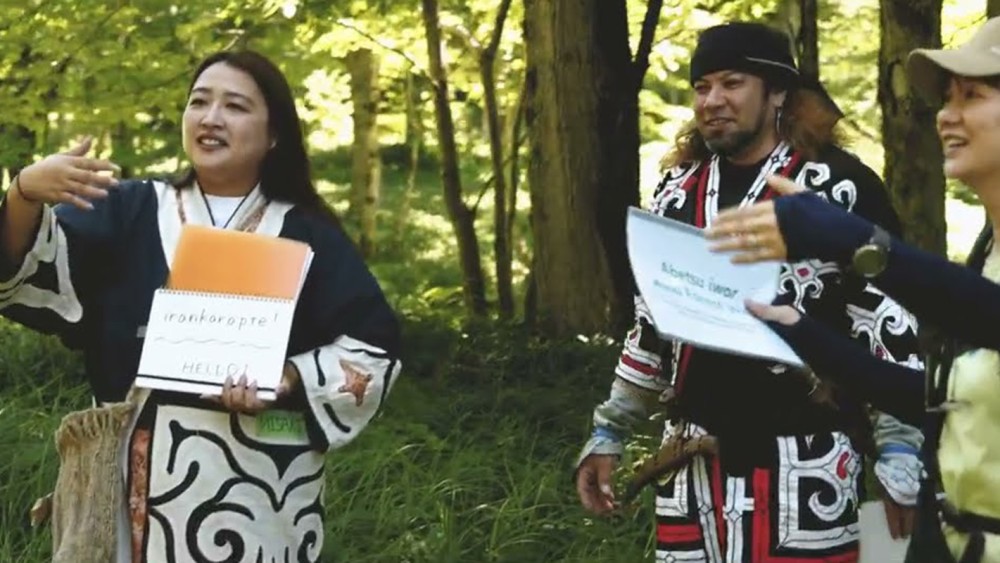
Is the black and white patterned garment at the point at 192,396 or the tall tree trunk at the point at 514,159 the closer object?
the black and white patterned garment at the point at 192,396

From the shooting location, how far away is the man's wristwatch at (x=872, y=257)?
6.20 ft

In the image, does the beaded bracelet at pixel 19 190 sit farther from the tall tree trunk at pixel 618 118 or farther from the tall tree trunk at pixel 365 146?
the tall tree trunk at pixel 365 146

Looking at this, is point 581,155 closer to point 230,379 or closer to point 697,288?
point 697,288

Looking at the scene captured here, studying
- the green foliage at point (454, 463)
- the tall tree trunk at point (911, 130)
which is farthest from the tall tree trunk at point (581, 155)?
the tall tree trunk at point (911, 130)

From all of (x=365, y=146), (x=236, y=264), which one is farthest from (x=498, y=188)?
(x=236, y=264)

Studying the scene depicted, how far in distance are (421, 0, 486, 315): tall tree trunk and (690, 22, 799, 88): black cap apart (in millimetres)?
7565

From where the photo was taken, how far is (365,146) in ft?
55.8

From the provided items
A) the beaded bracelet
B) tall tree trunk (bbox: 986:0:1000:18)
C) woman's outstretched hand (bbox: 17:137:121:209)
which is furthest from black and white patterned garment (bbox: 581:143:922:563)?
tall tree trunk (bbox: 986:0:1000:18)

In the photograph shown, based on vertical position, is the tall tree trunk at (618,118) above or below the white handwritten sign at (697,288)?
above

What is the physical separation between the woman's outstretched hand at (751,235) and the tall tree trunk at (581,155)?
533 centimetres

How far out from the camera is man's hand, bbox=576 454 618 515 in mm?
3191

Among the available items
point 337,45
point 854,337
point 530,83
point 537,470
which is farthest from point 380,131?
point 854,337

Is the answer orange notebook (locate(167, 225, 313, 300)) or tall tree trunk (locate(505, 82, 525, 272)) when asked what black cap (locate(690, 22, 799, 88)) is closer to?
orange notebook (locate(167, 225, 313, 300))

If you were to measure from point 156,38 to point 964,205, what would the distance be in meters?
12.9
